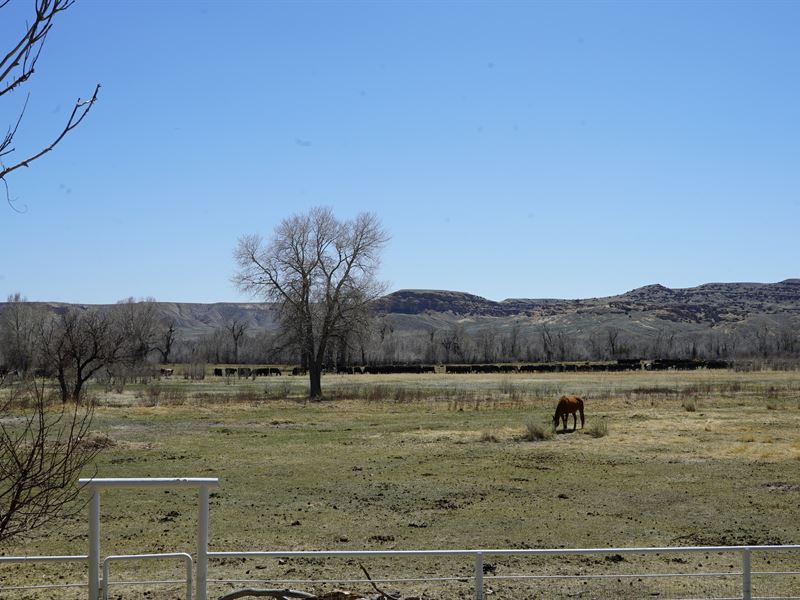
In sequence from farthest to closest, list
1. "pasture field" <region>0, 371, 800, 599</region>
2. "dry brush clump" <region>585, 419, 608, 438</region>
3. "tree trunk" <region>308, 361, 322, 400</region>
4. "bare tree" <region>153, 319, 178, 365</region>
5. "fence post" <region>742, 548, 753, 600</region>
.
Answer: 1. "bare tree" <region>153, 319, 178, 365</region>
2. "tree trunk" <region>308, 361, 322, 400</region>
3. "dry brush clump" <region>585, 419, 608, 438</region>
4. "pasture field" <region>0, 371, 800, 599</region>
5. "fence post" <region>742, 548, 753, 600</region>

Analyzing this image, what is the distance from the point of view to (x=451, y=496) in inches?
715

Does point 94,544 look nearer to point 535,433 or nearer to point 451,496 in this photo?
point 451,496

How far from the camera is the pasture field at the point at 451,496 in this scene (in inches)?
473

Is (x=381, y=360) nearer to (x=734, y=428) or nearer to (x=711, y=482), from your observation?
(x=734, y=428)

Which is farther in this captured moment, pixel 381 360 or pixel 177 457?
pixel 381 360

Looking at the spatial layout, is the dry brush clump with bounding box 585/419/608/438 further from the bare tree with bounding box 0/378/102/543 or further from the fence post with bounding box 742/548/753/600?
the bare tree with bounding box 0/378/102/543

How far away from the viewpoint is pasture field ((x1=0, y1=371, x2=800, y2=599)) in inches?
473

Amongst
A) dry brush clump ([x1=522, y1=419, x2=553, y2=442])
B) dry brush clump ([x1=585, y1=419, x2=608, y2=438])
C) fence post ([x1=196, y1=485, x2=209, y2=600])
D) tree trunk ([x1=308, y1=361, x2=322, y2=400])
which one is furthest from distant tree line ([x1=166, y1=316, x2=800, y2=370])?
fence post ([x1=196, y1=485, x2=209, y2=600])

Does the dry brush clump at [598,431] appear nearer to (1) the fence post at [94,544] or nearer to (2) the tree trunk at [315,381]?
(1) the fence post at [94,544]

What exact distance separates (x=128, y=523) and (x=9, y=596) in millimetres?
4343

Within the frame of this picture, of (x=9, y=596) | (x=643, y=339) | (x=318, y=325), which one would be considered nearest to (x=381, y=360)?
(x=643, y=339)

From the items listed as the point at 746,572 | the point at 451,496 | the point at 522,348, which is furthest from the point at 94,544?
the point at 522,348

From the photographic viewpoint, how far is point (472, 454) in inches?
984

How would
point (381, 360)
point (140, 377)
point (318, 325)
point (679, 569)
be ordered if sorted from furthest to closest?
point (381, 360) < point (140, 377) < point (318, 325) < point (679, 569)
